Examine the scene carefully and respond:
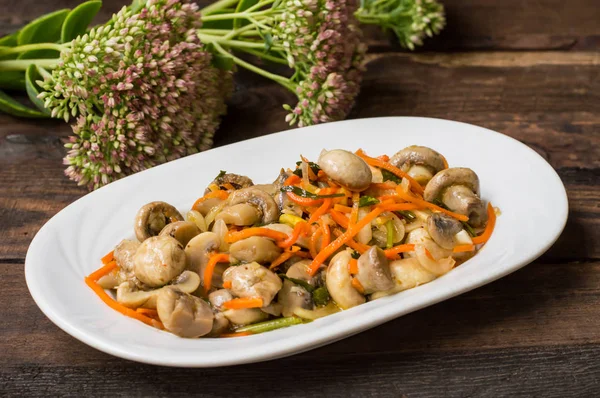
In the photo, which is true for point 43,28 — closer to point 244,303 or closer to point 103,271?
point 103,271

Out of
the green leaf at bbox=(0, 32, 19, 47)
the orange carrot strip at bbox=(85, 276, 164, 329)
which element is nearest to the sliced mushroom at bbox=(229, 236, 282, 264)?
the orange carrot strip at bbox=(85, 276, 164, 329)

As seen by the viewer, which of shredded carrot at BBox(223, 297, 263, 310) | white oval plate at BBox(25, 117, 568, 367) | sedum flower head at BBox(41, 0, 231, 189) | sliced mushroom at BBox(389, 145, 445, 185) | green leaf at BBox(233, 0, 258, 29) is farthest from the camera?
green leaf at BBox(233, 0, 258, 29)

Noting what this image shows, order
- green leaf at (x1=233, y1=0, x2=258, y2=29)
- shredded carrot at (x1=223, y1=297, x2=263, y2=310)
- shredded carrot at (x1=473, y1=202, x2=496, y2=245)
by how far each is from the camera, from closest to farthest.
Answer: shredded carrot at (x1=223, y1=297, x2=263, y2=310) → shredded carrot at (x1=473, y1=202, x2=496, y2=245) → green leaf at (x1=233, y1=0, x2=258, y2=29)

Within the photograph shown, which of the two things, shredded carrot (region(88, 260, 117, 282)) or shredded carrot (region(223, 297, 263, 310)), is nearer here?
shredded carrot (region(223, 297, 263, 310))

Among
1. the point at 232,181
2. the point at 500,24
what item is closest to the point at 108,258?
the point at 232,181

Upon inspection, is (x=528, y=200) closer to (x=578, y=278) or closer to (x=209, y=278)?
(x=578, y=278)

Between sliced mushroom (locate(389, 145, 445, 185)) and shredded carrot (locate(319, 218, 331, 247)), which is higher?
sliced mushroom (locate(389, 145, 445, 185))

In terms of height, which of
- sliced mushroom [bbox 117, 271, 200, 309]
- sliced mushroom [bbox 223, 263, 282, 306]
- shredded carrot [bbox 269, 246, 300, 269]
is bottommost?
sliced mushroom [bbox 117, 271, 200, 309]

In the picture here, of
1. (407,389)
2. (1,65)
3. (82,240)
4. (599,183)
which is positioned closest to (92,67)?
(82,240)

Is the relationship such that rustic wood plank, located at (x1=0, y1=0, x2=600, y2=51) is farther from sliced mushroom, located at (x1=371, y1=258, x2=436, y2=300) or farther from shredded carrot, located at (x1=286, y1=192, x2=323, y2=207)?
sliced mushroom, located at (x1=371, y1=258, x2=436, y2=300)
